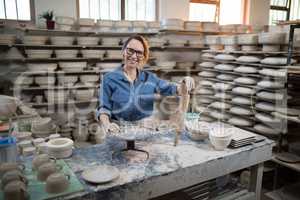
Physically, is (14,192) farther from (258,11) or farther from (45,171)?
(258,11)

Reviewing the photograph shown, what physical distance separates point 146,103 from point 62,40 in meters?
2.22

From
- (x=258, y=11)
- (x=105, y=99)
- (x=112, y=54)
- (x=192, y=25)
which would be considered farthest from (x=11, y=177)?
(x=258, y=11)

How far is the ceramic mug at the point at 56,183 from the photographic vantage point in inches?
Answer: 44.8

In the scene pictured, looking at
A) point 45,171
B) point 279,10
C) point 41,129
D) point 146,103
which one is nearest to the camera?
point 45,171

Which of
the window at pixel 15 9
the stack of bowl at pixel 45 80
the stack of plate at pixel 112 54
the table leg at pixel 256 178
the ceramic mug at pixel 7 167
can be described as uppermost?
the window at pixel 15 9

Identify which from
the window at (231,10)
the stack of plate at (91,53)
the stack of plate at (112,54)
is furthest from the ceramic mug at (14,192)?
the window at (231,10)

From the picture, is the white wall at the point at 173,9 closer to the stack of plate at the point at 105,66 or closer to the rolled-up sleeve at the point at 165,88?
the stack of plate at the point at 105,66

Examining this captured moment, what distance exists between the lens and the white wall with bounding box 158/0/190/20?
5000mm

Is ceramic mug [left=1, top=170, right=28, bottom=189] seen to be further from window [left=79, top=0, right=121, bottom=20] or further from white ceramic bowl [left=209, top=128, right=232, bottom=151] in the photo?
window [left=79, top=0, right=121, bottom=20]

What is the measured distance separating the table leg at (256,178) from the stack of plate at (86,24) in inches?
131

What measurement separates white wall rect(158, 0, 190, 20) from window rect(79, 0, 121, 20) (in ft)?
2.74

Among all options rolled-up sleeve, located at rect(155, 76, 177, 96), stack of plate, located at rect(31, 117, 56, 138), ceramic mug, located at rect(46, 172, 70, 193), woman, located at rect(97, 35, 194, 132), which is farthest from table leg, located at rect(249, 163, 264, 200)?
stack of plate, located at rect(31, 117, 56, 138)

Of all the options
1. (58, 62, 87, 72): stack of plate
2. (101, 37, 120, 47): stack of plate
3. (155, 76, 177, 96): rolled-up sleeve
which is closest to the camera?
(155, 76, 177, 96): rolled-up sleeve

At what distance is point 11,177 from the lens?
3.72 ft
